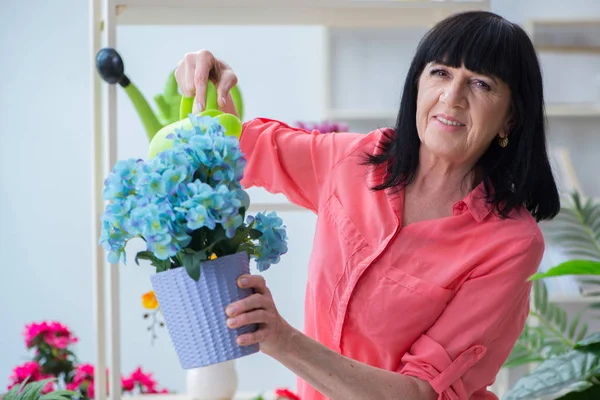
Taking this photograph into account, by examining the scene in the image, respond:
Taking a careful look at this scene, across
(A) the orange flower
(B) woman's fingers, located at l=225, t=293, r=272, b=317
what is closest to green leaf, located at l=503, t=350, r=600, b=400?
(B) woman's fingers, located at l=225, t=293, r=272, b=317

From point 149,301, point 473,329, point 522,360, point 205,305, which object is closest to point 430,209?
point 473,329

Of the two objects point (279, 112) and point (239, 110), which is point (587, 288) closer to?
point (279, 112)

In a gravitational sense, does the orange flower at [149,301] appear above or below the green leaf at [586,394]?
below

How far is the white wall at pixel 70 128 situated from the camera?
298 centimetres

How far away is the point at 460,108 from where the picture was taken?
1.23 metres

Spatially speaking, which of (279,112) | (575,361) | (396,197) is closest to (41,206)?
(279,112)

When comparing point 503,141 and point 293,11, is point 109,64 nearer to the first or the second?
point 293,11

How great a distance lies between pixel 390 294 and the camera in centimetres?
129

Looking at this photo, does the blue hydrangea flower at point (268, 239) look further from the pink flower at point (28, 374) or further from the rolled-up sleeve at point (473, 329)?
the pink flower at point (28, 374)

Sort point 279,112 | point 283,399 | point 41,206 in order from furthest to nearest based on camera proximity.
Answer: point 279,112, point 41,206, point 283,399

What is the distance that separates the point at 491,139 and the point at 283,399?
682 mm

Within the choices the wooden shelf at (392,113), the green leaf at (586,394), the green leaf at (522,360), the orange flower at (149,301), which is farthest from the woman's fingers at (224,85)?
the wooden shelf at (392,113)

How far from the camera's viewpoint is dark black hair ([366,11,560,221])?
4.02 ft

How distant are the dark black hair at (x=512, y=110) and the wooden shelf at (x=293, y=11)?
0.98 ft
